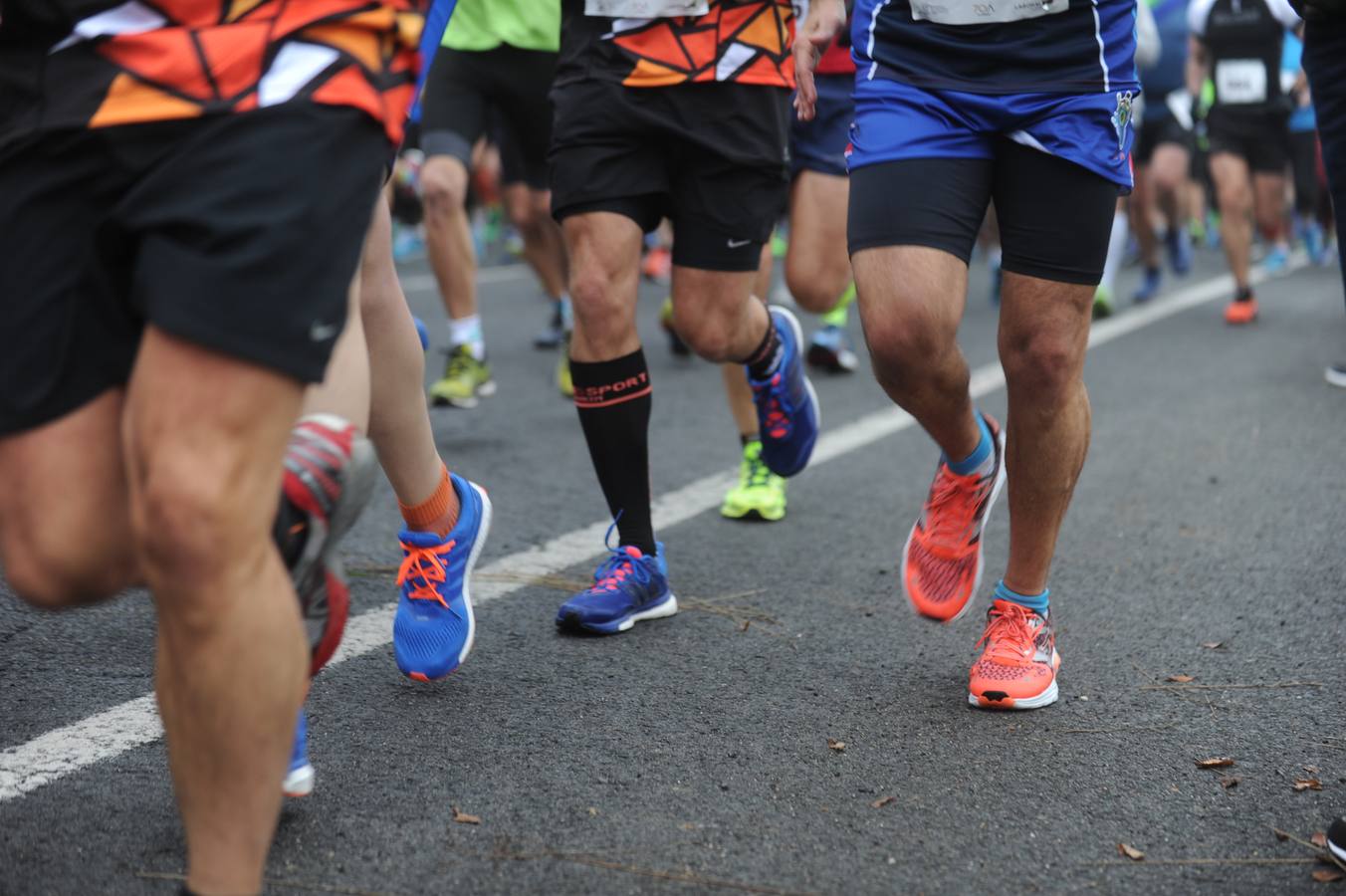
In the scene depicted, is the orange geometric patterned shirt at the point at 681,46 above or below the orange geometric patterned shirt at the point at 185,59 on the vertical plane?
below

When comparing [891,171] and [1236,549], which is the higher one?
[891,171]

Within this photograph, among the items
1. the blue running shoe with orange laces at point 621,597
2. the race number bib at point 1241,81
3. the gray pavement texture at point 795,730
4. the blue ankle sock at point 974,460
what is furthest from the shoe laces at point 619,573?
the race number bib at point 1241,81

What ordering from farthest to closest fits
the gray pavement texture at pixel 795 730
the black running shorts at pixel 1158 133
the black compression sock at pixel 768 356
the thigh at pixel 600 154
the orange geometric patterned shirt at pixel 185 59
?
the black running shorts at pixel 1158 133
the black compression sock at pixel 768 356
the thigh at pixel 600 154
the gray pavement texture at pixel 795 730
the orange geometric patterned shirt at pixel 185 59

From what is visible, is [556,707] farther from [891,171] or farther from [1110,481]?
[1110,481]

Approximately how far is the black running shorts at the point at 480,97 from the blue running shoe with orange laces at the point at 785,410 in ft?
7.11

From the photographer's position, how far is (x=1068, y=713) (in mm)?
2906

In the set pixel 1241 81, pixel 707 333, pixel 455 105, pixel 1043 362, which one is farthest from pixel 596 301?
pixel 1241 81

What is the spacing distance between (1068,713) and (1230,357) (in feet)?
17.4

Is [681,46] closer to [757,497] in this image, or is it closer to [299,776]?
[757,497]

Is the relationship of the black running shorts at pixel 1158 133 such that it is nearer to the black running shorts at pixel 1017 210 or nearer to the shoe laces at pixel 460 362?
the shoe laces at pixel 460 362

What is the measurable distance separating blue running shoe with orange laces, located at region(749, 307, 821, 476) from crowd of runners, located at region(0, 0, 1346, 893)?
0.01 meters

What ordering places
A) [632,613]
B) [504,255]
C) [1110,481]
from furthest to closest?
[504,255] < [1110,481] < [632,613]

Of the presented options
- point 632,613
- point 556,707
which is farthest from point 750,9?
point 556,707

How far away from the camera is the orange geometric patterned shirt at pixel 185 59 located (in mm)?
1771
